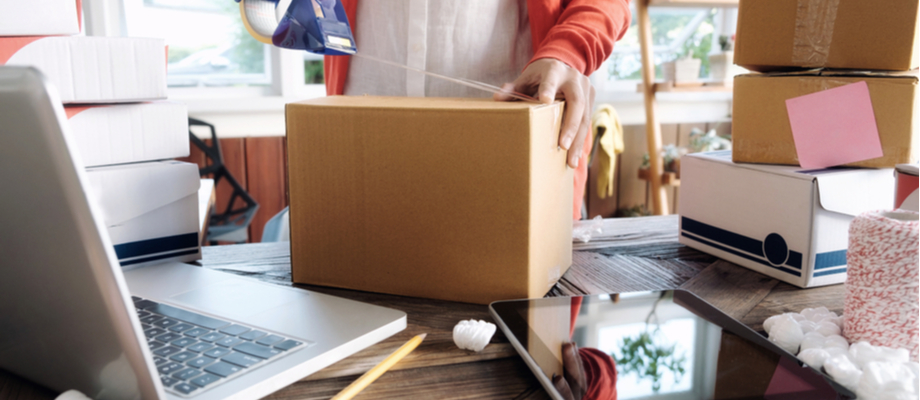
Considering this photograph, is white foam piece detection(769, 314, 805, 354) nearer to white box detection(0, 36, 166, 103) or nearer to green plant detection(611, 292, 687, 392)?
green plant detection(611, 292, 687, 392)

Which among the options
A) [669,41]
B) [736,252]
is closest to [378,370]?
[736,252]

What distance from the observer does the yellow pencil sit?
1.41ft

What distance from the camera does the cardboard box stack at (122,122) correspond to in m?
0.63

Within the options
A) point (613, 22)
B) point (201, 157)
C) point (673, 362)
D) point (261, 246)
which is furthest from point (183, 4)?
point (673, 362)

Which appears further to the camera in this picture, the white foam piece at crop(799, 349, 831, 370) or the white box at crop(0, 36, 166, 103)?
the white box at crop(0, 36, 166, 103)

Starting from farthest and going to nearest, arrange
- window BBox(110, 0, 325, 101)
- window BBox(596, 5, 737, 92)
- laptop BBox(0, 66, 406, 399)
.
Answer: window BBox(596, 5, 737, 92) → window BBox(110, 0, 325, 101) → laptop BBox(0, 66, 406, 399)

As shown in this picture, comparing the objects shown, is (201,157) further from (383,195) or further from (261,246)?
(383,195)

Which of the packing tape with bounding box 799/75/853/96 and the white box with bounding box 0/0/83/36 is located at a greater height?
the white box with bounding box 0/0/83/36

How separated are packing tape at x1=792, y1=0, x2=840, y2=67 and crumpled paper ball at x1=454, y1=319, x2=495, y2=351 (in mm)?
531

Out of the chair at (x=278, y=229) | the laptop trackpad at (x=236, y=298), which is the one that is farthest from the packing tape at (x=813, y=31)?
the chair at (x=278, y=229)

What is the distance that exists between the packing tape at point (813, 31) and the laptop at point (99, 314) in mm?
586

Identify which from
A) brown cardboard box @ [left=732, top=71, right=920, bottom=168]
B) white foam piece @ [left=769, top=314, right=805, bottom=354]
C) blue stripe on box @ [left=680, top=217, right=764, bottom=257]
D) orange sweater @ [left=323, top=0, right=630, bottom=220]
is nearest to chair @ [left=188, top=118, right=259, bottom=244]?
orange sweater @ [left=323, top=0, right=630, bottom=220]

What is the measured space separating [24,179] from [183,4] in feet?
8.04

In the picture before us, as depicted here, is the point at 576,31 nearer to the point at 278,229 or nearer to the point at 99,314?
the point at 99,314
